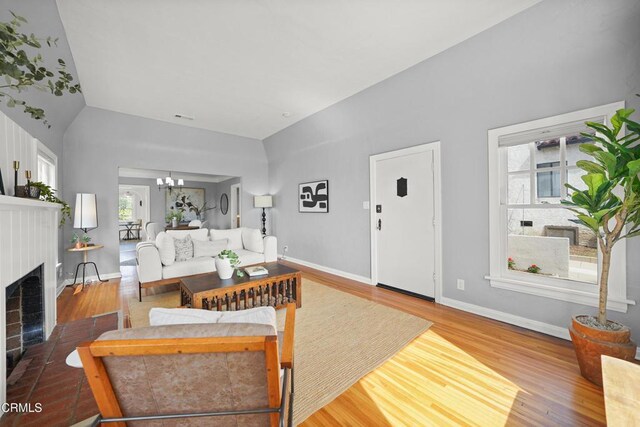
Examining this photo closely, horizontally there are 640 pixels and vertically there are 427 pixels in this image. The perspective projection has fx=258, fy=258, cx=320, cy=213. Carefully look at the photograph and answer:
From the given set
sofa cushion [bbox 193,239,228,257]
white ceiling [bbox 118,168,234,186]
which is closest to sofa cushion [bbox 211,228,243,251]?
sofa cushion [bbox 193,239,228,257]

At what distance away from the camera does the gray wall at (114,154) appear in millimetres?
4273

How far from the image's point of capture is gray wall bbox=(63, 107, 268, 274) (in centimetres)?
427

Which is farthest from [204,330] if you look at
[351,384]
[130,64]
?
[130,64]

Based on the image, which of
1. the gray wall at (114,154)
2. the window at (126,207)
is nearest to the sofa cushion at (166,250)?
the gray wall at (114,154)

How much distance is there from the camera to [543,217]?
2521 millimetres

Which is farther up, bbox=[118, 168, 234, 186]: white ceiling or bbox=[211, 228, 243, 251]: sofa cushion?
bbox=[118, 168, 234, 186]: white ceiling

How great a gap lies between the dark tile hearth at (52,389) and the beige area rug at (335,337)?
25.2 inches

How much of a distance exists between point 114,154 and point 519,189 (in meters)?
6.08

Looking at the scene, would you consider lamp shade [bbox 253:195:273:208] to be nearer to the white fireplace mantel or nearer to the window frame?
the window frame

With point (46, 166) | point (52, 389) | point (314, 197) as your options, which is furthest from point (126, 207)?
point (52, 389)

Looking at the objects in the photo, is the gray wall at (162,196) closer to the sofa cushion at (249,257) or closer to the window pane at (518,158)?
the sofa cushion at (249,257)

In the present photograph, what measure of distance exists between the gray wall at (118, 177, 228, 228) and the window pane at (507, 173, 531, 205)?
879 cm

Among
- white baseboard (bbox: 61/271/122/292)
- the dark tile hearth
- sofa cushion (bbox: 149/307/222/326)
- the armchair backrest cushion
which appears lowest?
the dark tile hearth

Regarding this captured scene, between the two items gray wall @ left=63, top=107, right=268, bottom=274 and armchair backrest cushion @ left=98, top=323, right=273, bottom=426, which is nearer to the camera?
armchair backrest cushion @ left=98, top=323, right=273, bottom=426
